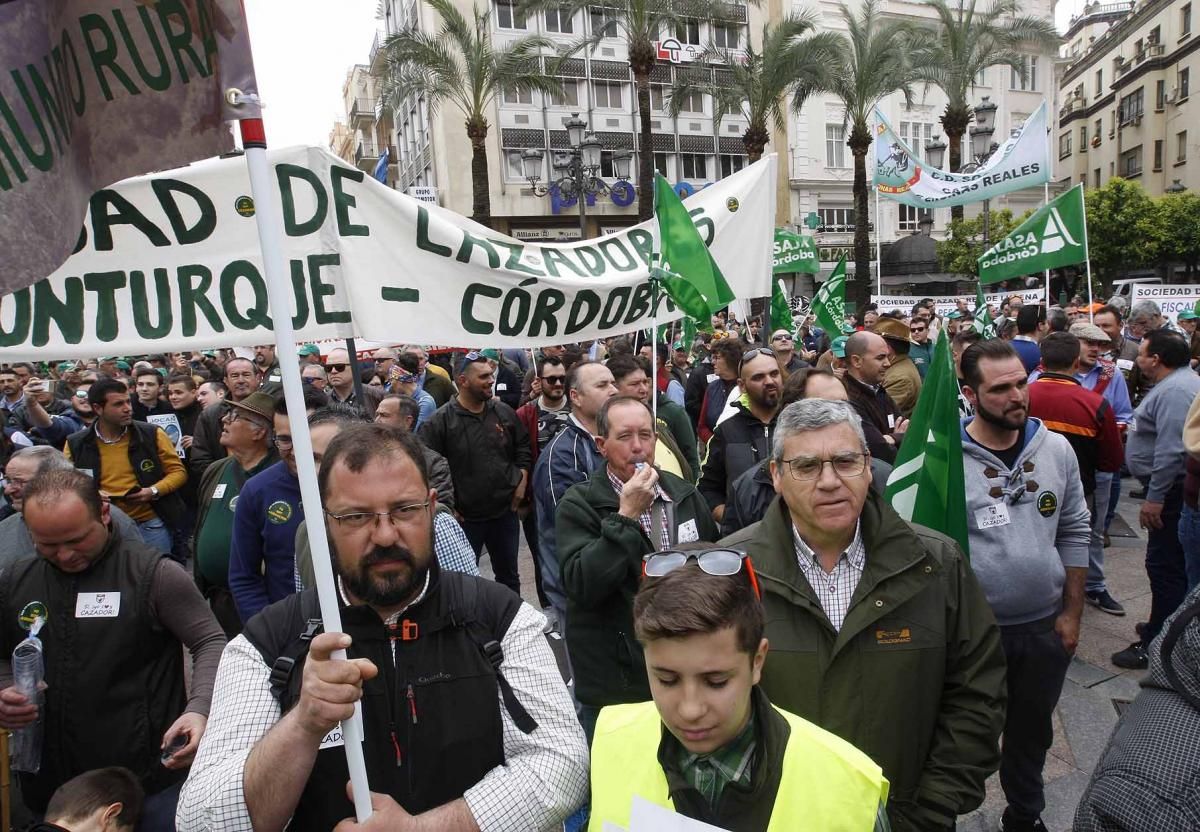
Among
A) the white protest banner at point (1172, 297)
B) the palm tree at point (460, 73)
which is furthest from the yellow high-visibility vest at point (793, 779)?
the palm tree at point (460, 73)

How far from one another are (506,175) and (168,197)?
33.9 m

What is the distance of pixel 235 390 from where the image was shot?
20.5ft

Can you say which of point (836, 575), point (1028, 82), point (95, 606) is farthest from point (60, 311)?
point (1028, 82)

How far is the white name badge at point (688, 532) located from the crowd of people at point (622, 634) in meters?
0.03

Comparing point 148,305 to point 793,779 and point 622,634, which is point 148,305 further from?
point 793,779

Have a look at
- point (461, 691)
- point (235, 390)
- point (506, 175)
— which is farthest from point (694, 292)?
point (506, 175)

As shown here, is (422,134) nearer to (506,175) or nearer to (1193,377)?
(506,175)

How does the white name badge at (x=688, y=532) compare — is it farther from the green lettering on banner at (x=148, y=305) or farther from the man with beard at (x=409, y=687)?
the green lettering on banner at (x=148, y=305)

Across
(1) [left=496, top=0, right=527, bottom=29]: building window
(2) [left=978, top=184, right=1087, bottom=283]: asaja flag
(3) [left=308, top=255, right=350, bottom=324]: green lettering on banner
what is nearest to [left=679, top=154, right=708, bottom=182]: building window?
(1) [left=496, top=0, right=527, bottom=29]: building window

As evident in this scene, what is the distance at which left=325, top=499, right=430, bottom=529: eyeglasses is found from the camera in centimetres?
174

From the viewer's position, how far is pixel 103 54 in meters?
1.59

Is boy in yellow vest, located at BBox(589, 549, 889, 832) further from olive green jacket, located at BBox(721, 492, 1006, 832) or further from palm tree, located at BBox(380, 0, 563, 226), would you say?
palm tree, located at BBox(380, 0, 563, 226)

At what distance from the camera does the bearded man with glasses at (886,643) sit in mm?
2119

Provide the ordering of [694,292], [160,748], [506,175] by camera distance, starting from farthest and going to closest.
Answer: [506,175] → [694,292] → [160,748]
